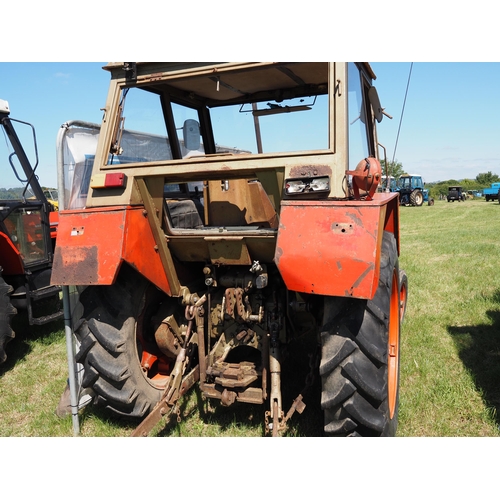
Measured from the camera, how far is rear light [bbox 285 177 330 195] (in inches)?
92.1

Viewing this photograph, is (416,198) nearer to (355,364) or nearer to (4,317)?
(4,317)

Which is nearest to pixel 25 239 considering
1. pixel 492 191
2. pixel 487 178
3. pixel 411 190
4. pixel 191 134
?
pixel 191 134

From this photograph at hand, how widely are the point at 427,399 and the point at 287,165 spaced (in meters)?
2.02

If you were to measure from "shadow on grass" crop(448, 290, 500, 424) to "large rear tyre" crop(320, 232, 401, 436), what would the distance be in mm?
1168

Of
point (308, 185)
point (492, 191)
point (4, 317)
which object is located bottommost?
point (492, 191)

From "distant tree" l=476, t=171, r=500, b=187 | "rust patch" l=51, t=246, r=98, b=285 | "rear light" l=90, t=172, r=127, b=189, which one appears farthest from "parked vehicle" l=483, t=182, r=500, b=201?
"rust patch" l=51, t=246, r=98, b=285

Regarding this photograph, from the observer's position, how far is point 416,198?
31594 mm

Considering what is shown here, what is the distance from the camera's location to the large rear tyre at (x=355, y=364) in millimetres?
2305

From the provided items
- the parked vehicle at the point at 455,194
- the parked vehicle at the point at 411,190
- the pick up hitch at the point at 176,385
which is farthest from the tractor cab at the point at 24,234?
the parked vehicle at the point at 455,194

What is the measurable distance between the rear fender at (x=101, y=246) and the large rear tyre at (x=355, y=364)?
115 cm

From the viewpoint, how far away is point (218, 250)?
2.84 m

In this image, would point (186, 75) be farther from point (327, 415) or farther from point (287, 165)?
point (327, 415)

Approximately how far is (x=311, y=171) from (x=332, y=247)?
0.45 metres

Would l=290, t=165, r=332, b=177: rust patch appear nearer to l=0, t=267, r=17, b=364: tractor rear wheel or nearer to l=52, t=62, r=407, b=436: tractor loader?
l=52, t=62, r=407, b=436: tractor loader
